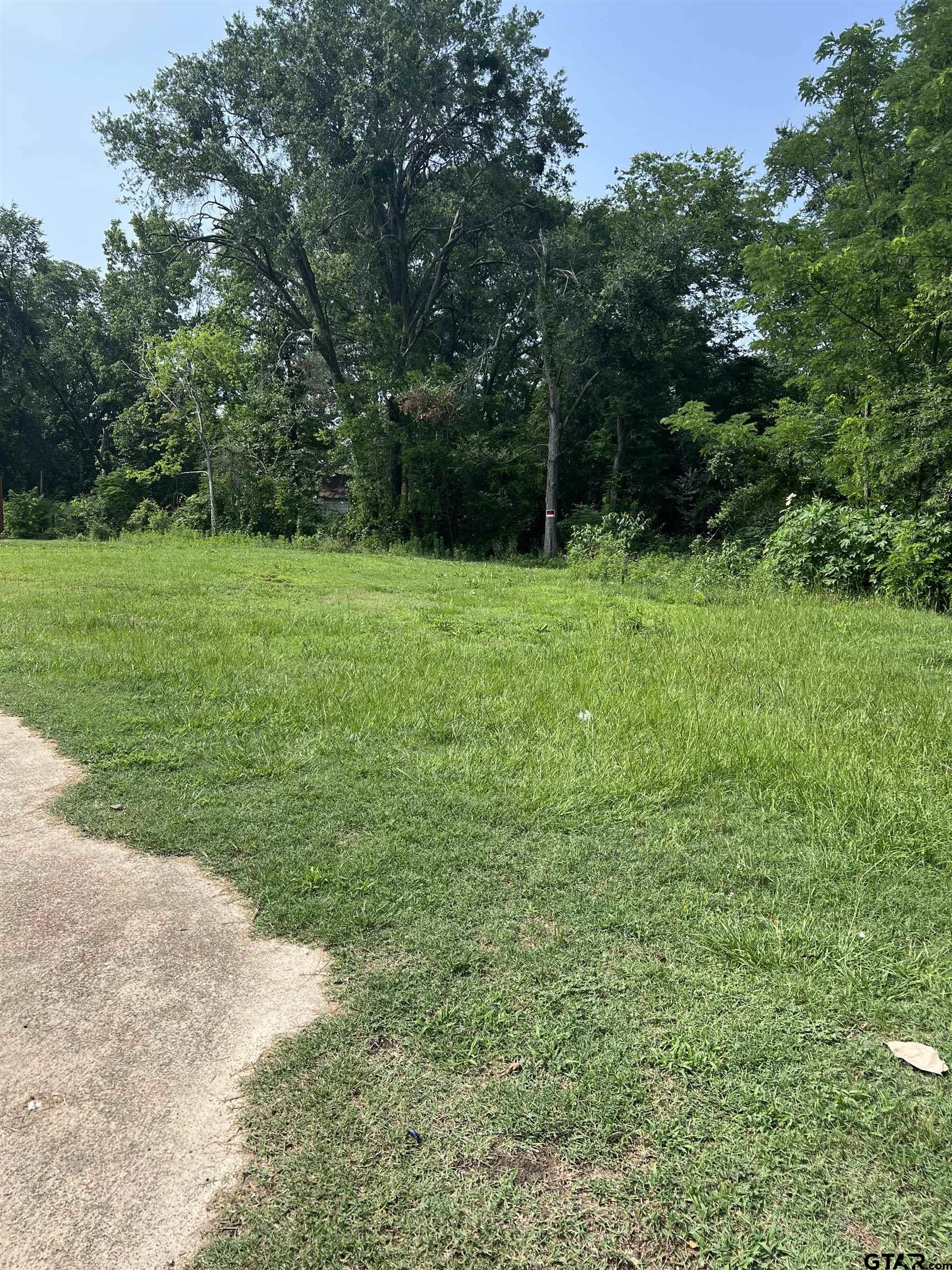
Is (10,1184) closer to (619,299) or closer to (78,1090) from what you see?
(78,1090)

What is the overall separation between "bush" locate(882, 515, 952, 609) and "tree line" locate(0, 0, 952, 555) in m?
2.13

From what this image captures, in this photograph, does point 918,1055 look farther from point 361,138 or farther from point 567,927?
point 361,138

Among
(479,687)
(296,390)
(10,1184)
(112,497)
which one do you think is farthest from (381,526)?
(10,1184)

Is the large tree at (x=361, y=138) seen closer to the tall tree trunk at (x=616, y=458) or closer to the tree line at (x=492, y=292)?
the tree line at (x=492, y=292)

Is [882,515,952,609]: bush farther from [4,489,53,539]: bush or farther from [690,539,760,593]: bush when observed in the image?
[4,489,53,539]: bush

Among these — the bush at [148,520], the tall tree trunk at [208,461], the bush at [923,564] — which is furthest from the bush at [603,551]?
the bush at [148,520]

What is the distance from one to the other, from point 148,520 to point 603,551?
2099 centimetres

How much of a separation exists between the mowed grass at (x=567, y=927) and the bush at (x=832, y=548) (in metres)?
5.65

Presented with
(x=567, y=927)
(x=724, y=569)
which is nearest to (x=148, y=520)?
(x=724, y=569)

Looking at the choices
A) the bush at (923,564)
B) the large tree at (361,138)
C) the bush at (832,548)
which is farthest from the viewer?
the large tree at (361,138)

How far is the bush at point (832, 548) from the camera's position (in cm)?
1124

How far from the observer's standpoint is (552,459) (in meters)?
22.0

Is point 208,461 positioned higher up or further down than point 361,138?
further down

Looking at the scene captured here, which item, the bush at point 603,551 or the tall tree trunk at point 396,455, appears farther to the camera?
the tall tree trunk at point 396,455
